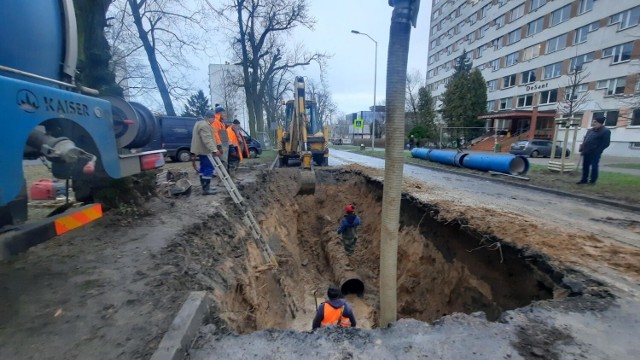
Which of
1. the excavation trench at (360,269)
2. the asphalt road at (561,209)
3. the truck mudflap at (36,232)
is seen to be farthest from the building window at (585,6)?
the truck mudflap at (36,232)

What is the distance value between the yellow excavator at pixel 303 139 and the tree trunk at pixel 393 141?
6.55 meters

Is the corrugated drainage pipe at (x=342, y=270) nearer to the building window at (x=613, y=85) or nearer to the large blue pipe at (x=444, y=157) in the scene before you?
the large blue pipe at (x=444, y=157)

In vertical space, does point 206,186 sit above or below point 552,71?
below

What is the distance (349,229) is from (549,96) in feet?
108

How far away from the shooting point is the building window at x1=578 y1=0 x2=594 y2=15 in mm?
25339

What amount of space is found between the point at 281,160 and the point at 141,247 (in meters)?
10.4

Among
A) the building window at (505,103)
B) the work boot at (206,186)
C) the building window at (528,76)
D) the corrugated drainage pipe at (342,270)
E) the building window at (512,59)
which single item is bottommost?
the corrugated drainage pipe at (342,270)

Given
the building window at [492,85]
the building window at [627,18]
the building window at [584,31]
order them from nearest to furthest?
the building window at [627,18], the building window at [584,31], the building window at [492,85]

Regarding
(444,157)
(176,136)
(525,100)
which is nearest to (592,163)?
(444,157)

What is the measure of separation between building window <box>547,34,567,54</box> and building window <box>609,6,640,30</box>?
461 cm

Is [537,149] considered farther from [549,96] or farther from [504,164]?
[504,164]

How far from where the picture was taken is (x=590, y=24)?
2522 centimetres

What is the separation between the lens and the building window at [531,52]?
103 feet

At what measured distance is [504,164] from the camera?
11.8 meters
